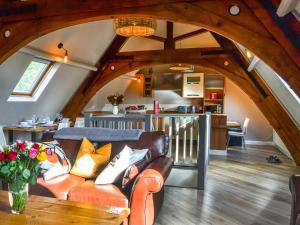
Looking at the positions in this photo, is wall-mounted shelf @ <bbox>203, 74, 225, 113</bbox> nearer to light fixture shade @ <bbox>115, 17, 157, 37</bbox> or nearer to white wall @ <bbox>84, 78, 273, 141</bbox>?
white wall @ <bbox>84, 78, 273, 141</bbox>

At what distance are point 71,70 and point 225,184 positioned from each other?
165 inches

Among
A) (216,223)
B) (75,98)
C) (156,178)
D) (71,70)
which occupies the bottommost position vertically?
(216,223)

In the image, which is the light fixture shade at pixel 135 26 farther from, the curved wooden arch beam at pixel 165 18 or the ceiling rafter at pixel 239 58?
the ceiling rafter at pixel 239 58

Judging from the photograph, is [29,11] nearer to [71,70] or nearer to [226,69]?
[71,70]

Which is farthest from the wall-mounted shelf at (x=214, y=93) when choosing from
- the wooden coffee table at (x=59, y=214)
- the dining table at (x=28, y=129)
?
the wooden coffee table at (x=59, y=214)

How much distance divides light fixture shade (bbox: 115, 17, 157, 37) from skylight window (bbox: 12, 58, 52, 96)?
2.00 m

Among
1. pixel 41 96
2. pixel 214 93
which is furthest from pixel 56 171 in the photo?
pixel 214 93

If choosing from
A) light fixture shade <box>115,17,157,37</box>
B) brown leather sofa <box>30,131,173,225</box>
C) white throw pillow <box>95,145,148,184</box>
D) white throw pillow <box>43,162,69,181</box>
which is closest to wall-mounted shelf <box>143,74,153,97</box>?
light fixture shade <box>115,17,157,37</box>

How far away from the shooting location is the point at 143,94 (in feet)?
31.6

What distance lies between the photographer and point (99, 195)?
105 inches

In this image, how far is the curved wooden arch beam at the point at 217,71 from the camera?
224 inches

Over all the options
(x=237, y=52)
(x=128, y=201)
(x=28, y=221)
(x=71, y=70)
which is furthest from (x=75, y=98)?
(x=28, y=221)

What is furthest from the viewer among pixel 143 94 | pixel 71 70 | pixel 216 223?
pixel 143 94

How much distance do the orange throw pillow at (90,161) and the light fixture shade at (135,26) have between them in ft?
6.93
